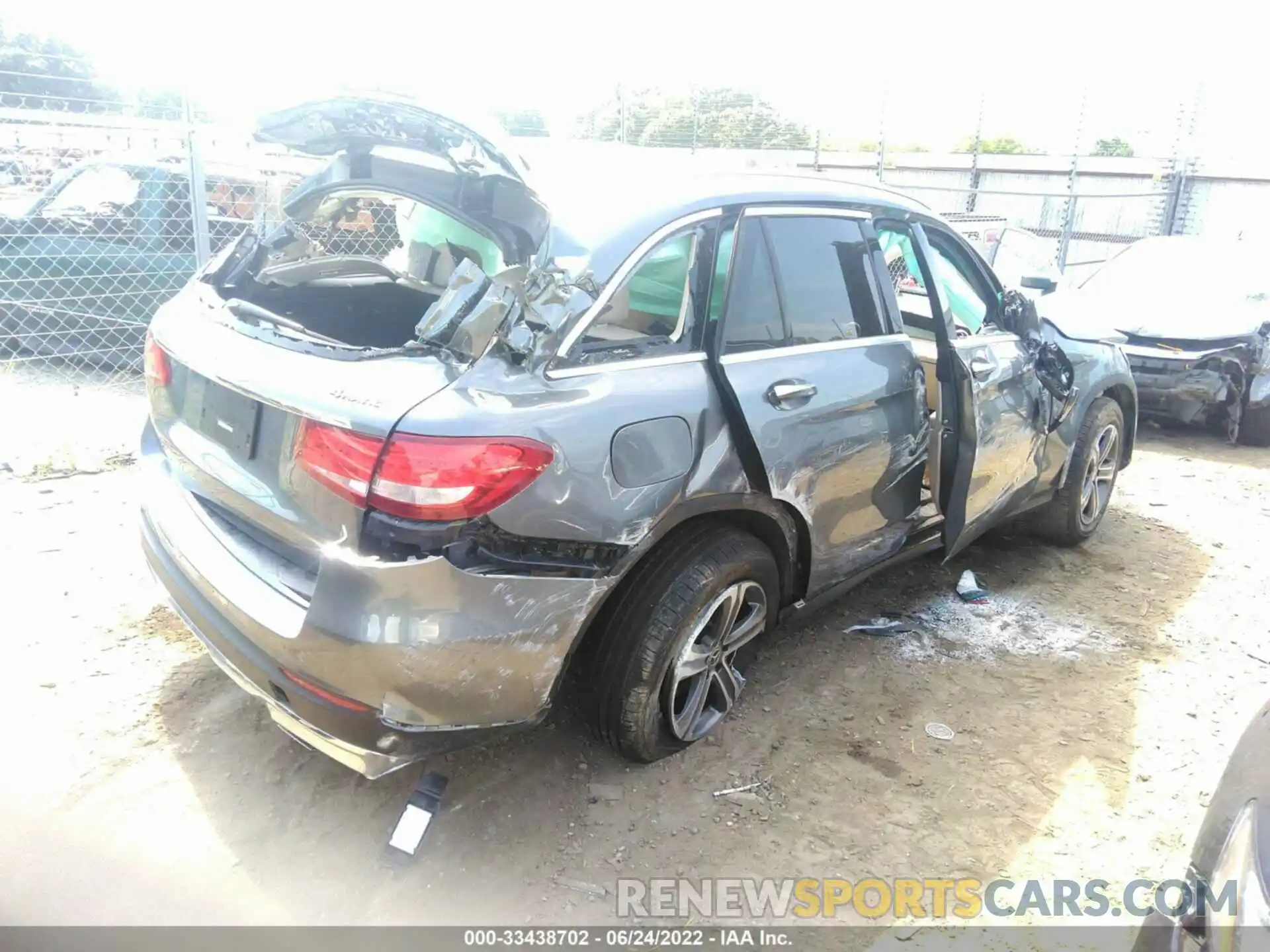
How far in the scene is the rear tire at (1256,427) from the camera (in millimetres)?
6934

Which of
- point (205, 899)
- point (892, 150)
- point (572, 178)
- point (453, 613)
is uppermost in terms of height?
point (892, 150)

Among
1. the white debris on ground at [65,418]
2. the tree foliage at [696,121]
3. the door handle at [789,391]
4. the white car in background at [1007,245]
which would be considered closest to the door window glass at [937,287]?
the door handle at [789,391]

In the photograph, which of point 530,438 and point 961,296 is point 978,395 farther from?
point 530,438

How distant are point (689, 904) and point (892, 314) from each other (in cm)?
212

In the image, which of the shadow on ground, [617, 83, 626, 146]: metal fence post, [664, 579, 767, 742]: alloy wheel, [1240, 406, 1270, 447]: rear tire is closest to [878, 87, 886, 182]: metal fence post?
[617, 83, 626, 146]: metal fence post

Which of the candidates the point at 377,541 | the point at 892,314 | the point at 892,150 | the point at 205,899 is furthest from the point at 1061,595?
the point at 892,150

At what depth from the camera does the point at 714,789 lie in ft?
9.43

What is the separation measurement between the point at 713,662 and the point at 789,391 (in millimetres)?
910

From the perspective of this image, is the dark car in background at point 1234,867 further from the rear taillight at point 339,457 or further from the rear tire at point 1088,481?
the rear tire at point 1088,481

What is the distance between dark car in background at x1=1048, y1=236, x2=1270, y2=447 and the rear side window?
474cm

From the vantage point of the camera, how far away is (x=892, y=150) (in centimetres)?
1925

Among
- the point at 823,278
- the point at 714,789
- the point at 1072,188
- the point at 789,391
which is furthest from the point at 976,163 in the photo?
the point at 714,789

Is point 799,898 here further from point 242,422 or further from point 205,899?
point 242,422

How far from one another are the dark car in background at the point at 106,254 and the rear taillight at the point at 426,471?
526cm
